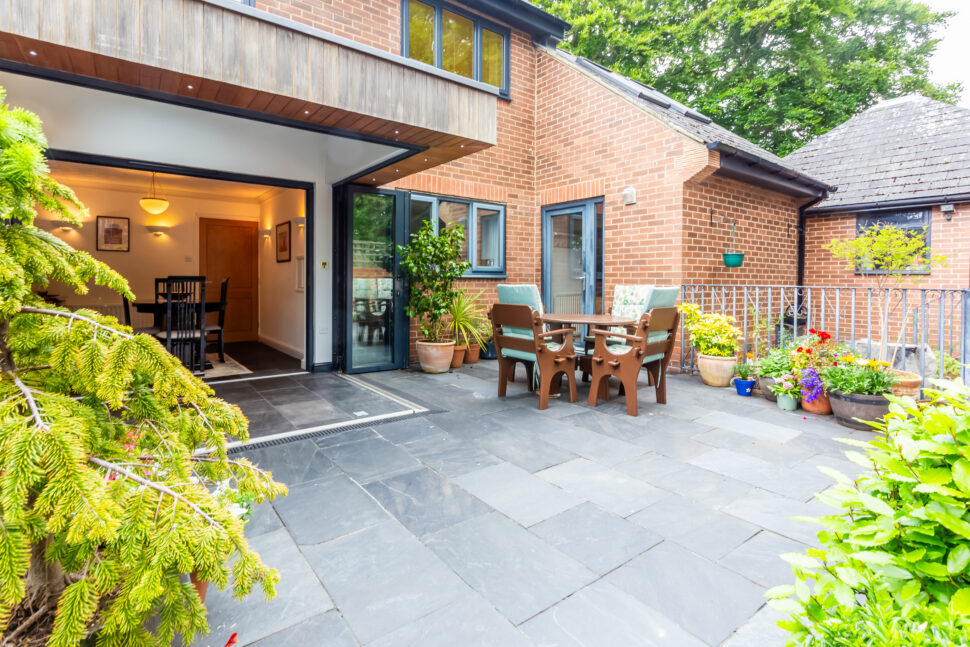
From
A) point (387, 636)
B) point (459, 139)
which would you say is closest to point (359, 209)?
point (459, 139)

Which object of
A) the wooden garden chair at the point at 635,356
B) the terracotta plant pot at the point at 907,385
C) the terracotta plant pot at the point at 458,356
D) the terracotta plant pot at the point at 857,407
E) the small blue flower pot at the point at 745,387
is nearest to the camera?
the terracotta plant pot at the point at 857,407

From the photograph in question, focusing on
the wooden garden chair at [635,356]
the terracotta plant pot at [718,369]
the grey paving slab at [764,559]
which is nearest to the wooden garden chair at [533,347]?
the wooden garden chair at [635,356]

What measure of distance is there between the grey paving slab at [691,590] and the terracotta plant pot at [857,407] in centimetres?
247

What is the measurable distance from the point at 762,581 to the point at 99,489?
1953 mm

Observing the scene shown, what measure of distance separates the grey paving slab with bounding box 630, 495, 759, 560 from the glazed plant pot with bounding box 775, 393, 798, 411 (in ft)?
7.65

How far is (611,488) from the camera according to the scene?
2516 millimetres

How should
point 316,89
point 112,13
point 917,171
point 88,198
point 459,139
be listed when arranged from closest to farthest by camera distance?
point 112,13 → point 316,89 → point 459,139 → point 917,171 → point 88,198

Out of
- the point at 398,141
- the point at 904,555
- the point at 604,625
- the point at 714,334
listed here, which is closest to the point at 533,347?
the point at 398,141

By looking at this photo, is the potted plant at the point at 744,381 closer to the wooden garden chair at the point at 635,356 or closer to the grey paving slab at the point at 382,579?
the wooden garden chair at the point at 635,356

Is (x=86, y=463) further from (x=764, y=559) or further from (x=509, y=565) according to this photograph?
(x=764, y=559)

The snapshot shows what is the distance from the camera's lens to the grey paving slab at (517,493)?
2.26m

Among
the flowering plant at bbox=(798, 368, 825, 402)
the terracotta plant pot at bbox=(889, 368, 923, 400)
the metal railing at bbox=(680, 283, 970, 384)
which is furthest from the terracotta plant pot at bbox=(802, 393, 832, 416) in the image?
the metal railing at bbox=(680, 283, 970, 384)

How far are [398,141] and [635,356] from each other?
2.46 m

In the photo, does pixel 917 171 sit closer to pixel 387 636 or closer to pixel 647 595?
pixel 647 595
